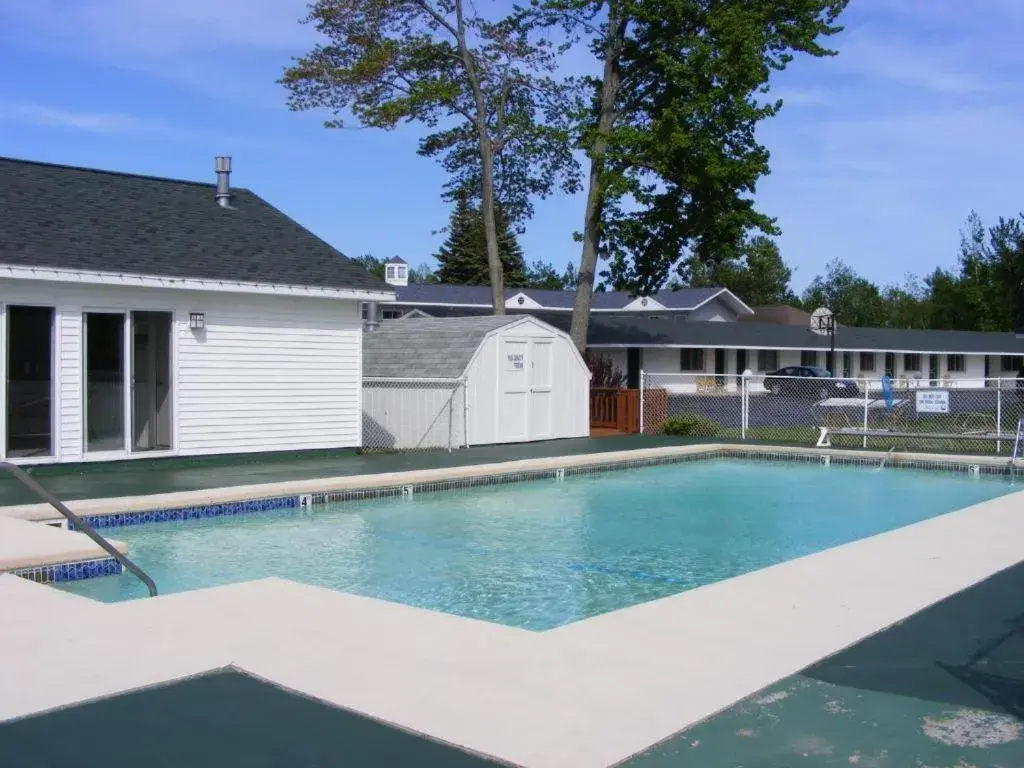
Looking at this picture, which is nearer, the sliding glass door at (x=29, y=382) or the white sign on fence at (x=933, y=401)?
the sliding glass door at (x=29, y=382)

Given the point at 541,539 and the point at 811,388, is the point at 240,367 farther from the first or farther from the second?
the point at 811,388

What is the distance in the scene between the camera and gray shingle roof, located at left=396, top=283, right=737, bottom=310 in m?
52.4

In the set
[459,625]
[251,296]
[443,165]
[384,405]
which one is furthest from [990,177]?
[459,625]

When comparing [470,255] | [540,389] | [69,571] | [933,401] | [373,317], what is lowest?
[69,571]

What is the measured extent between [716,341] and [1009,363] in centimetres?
2405

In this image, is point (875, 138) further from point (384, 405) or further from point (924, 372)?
point (924, 372)

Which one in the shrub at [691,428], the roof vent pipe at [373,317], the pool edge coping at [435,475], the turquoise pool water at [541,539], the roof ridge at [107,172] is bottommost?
the turquoise pool water at [541,539]

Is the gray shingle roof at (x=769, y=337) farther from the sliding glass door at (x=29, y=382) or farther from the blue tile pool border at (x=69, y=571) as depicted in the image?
the blue tile pool border at (x=69, y=571)

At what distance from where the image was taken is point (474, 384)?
1936 cm

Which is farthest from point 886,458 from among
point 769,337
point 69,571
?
point 769,337

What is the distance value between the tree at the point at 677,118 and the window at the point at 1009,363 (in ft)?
127

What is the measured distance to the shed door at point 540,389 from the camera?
810 inches

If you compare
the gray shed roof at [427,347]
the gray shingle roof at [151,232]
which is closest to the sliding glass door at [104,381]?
the gray shingle roof at [151,232]

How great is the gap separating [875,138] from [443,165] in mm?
13639
